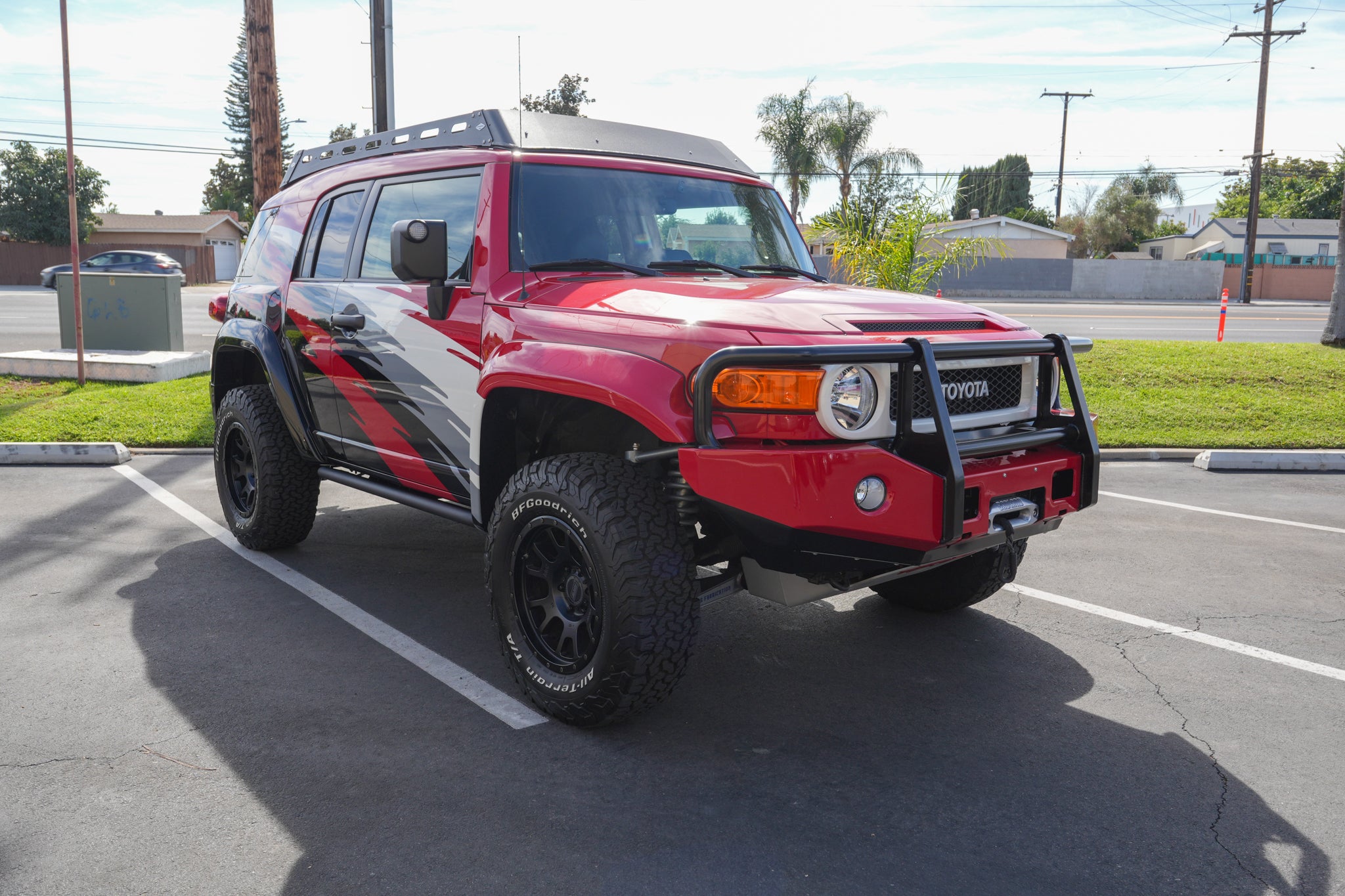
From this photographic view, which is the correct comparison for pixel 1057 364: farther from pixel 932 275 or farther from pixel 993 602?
pixel 932 275

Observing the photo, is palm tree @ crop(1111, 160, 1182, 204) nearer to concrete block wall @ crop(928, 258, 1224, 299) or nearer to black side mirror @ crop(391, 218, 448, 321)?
concrete block wall @ crop(928, 258, 1224, 299)

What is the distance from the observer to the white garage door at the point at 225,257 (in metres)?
62.1

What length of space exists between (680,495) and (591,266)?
118cm

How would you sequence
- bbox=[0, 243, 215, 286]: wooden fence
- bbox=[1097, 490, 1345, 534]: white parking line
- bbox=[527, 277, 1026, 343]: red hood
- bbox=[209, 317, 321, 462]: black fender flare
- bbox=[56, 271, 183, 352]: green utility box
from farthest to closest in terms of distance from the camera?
bbox=[0, 243, 215, 286]: wooden fence
bbox=[56, 271, 183, 352]: green utility box
bbox=[1097, 490, 1345, 534]: white parking line
bbox=[209, 317, 321, 462]: black fender flare
bbox=[527, 277, 1026, 343]: red hood

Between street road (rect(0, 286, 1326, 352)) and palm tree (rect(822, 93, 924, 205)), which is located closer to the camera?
street road (rect(0, 286, 1326, 352))

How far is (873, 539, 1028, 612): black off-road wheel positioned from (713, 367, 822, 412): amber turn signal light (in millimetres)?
1612

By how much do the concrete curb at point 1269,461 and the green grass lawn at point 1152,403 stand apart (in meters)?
0.60

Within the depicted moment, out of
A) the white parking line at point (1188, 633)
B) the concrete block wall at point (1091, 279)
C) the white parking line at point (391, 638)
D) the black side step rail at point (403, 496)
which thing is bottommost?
the white parking line at point (391, 638)

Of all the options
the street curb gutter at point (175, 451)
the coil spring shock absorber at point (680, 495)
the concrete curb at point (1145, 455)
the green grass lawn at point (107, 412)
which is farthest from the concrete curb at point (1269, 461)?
the street curb gutter at point (175, 451)

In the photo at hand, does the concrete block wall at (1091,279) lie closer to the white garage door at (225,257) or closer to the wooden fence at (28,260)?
the wooden fence at (28,260)

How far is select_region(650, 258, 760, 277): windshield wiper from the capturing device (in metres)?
4.36

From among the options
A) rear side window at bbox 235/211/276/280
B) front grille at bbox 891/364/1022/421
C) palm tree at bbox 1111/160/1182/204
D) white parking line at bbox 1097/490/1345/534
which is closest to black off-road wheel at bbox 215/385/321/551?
rear side window at bbox 235/211/276/280

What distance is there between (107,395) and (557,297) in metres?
8.99

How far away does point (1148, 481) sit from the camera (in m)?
8.40
